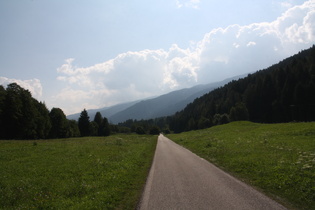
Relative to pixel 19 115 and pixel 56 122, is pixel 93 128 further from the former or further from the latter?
pixel 19 115

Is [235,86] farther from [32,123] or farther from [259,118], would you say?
[32,123]

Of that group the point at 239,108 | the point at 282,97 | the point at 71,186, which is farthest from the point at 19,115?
the point at 282,97

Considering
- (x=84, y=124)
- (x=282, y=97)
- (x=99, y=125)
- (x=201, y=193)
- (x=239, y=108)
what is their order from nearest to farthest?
(x=201, y=193) → (x=282, y=97) → (x=239, y=108) → (x=84, y=124) → (x=99, y=125)

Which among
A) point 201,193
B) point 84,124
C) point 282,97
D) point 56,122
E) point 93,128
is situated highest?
point 56,122

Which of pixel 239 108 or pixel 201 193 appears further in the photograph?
pixel 239 108

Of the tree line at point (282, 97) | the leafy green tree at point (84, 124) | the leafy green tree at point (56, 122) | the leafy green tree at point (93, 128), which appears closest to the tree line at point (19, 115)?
the leafy green tree at point (56, 122)

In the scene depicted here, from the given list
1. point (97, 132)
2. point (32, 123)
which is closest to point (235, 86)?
point (97, 132)

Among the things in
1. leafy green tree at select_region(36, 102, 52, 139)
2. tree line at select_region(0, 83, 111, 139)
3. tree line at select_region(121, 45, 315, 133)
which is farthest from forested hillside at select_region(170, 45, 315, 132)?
tree line at select_region(0, 83, 111, 139)

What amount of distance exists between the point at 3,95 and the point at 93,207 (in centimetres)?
5980

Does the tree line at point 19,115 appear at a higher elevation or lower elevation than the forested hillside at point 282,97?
higher

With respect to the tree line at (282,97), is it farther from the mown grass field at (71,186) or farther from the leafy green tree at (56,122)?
the leafy green tree at (56,122)

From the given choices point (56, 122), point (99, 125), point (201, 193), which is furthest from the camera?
point (99, 125)

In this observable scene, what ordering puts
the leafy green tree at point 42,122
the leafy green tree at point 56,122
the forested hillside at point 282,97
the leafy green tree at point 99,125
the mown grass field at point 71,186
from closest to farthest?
the mown grass field at point 71,186 < the leafy green tree at point 42,122 < the forested hillside at point 282,97 < the leafy green tree at point 56,122 < the leafy green tree at point 99,125

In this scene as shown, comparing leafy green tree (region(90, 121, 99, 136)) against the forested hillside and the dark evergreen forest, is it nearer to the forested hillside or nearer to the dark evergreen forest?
the dark evergreen forest
